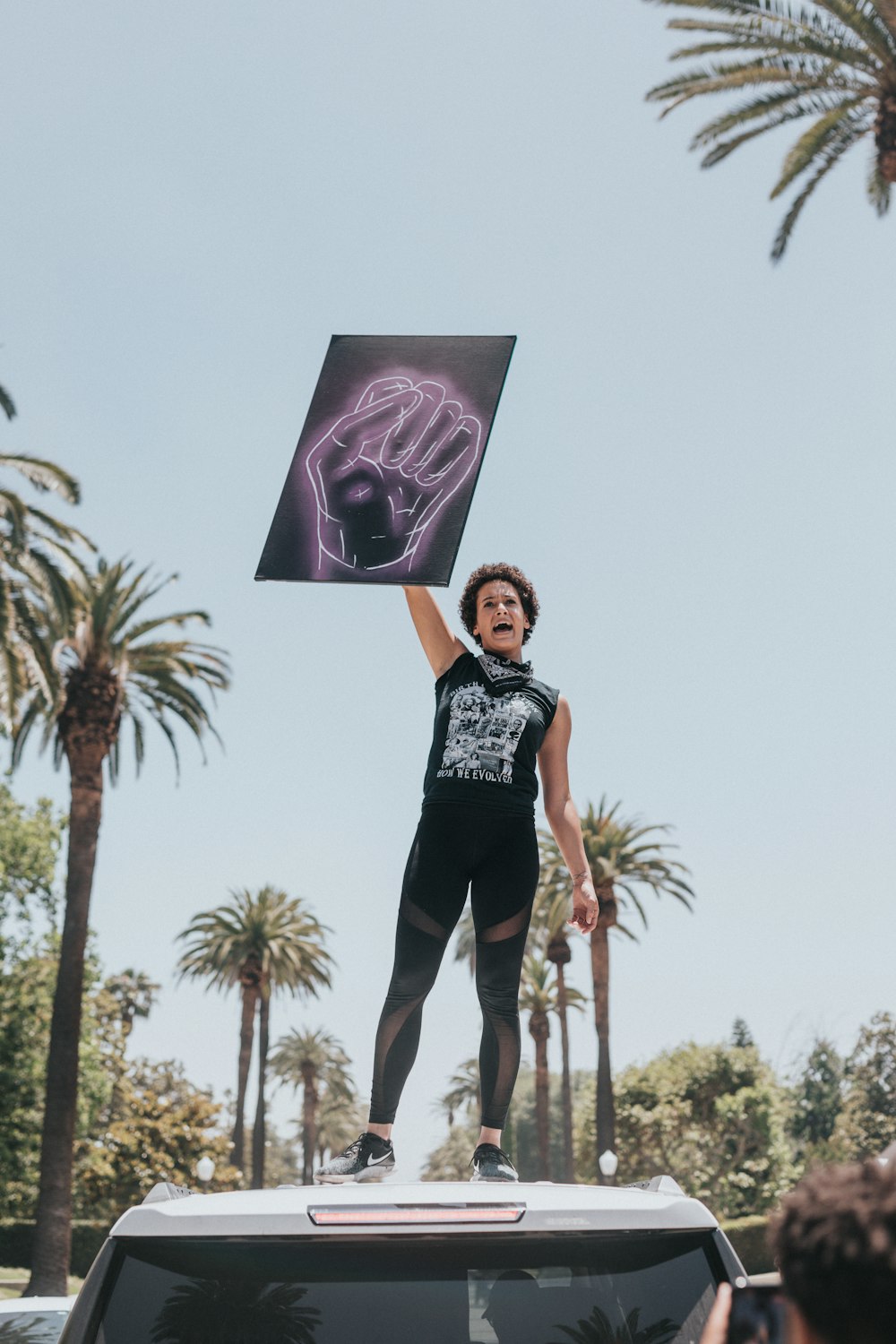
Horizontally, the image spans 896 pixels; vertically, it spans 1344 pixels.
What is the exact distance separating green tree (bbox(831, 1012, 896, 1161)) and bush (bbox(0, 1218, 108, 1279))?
4211 centimetres

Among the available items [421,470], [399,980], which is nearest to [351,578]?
[421,470]

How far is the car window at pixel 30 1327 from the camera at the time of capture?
5.67 meters

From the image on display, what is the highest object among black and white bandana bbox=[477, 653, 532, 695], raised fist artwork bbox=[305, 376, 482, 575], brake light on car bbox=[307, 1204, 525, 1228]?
raised fist artwork bbox=[305, 376, 482, 575]

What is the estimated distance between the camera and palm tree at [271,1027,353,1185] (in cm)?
6600

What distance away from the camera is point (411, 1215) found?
2.33 metres

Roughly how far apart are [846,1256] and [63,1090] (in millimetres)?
24205

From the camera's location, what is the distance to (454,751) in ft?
13.9

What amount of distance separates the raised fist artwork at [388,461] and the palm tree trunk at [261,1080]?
1666 inches

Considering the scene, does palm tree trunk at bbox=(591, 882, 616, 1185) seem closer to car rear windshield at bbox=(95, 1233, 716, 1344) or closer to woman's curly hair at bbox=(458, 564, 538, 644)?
woman's curly hair at bbox=(458, 564, 538, 644)

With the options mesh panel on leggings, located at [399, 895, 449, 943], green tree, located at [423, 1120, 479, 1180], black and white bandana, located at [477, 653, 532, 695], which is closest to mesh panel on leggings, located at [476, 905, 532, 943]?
mesh panel on leggings, located at [399, 895, 449, 943]

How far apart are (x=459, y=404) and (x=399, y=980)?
2027mm

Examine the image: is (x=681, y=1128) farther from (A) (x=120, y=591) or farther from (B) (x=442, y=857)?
(B) (x=442, y=857)

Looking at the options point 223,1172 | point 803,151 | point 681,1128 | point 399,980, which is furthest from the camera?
point 681,1128

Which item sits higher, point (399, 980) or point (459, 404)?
point (459, 404)
